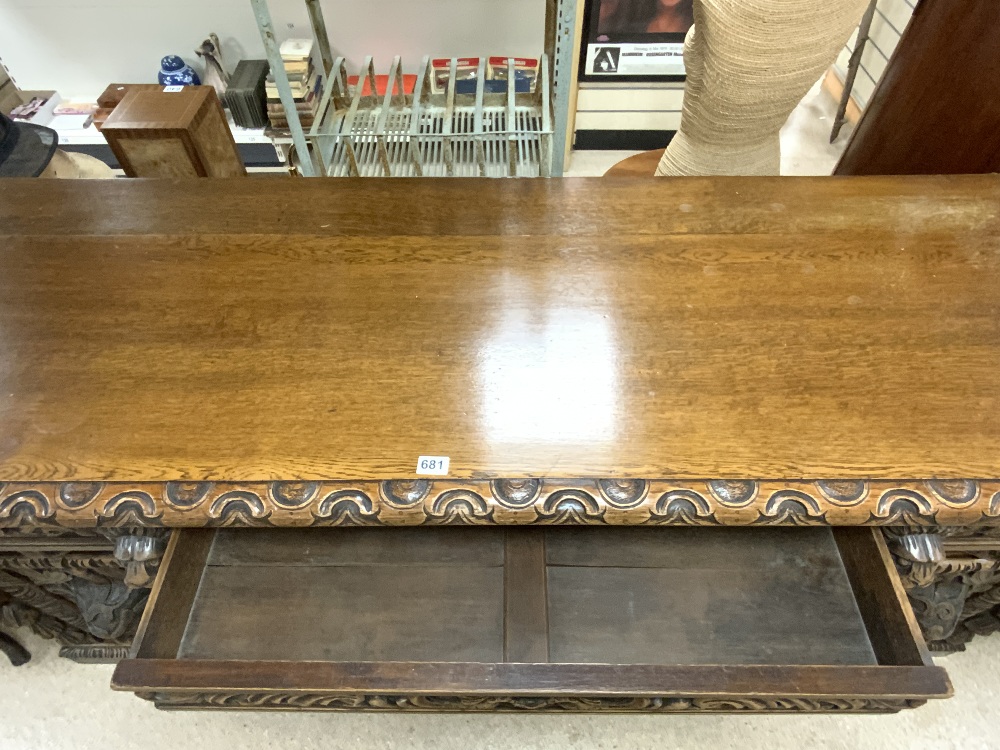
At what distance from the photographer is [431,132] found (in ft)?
5.11


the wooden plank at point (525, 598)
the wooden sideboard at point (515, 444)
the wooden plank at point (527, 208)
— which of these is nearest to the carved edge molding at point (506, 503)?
the wooden sideboard at point (515, 444)

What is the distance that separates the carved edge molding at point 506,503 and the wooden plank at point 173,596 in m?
0.09

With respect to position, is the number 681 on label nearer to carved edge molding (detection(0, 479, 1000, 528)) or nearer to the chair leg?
carved edge molding (detection(0, 479, 1000, 528))

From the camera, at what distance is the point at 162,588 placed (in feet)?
2.42

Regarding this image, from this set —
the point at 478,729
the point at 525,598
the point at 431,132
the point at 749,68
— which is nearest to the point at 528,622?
the point at 525,598

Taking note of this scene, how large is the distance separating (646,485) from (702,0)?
79 cm

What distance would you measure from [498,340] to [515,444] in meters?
0.15

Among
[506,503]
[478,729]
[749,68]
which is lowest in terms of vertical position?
[478,729]

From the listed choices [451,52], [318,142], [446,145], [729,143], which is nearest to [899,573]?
[729,143]

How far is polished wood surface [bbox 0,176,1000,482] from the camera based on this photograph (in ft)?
2.35

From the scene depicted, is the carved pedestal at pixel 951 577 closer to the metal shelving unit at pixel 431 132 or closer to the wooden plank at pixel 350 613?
the wooden plank at pixel 350 613

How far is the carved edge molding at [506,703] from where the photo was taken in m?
0.69

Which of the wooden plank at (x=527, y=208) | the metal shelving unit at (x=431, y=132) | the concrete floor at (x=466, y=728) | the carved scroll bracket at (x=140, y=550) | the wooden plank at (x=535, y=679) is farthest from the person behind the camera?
the metal shelving unit at (x=431, y=132)

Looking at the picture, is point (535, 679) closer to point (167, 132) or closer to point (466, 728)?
point (466, 728)
